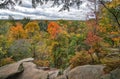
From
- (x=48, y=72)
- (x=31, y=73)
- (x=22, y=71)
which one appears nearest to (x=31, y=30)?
(x=22, y=71)

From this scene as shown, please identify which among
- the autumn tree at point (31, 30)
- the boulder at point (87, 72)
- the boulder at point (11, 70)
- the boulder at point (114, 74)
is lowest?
the autumn tree at point (31, 30)

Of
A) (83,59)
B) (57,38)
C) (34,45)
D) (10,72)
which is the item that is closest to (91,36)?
(83,59)

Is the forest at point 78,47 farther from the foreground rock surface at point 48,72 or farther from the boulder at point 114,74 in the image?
the boulder at point 114,74

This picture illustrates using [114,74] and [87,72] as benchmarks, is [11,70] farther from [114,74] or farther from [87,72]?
[114,74]

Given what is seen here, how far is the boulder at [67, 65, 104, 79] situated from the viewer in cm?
1556

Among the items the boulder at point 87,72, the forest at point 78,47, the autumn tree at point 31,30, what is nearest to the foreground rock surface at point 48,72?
the boulder at point 87,72

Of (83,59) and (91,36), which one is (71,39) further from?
(83,59)

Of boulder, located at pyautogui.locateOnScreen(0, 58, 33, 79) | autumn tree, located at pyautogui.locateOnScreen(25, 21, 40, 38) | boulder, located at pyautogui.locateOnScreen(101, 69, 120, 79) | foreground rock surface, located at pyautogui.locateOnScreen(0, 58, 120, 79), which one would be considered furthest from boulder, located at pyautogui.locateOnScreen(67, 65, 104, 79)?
autumn tree, located at pyautogui.locateOnScreen(25, 21, 40, 38)

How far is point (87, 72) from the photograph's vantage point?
52.9 ft

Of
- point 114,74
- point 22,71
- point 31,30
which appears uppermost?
point 114,74

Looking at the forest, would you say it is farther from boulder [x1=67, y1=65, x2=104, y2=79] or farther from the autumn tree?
the autumn tree

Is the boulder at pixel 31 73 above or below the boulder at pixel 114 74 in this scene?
below

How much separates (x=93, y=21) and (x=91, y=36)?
12.8 feet

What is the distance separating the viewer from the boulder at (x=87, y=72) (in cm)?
1556
